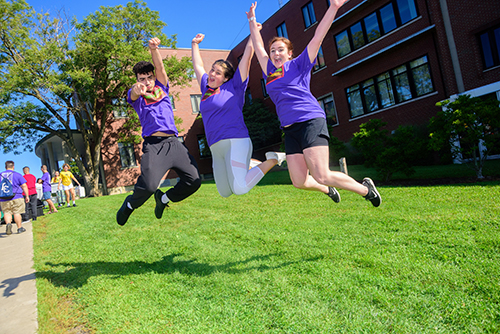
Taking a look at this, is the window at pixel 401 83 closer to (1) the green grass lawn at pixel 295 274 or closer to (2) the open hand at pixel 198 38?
(1) the green grass lawn at pixel 295 274

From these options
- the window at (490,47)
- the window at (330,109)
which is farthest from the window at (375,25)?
the window at (490,47)

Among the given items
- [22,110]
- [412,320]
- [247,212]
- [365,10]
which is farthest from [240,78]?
[22,110]

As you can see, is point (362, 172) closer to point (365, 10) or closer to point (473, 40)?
point (473, 40)

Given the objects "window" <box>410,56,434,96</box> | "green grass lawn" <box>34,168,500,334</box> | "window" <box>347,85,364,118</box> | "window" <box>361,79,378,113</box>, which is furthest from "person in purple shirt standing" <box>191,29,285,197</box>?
"window" <box>347,85,364,118</box>

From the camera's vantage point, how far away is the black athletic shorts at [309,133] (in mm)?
3848

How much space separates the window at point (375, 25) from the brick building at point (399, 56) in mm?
49

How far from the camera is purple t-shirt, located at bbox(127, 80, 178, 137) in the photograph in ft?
14.3

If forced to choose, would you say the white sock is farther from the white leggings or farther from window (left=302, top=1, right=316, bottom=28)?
window (left=302, top=1, right=316, bottom=28)

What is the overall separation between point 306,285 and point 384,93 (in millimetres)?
16662

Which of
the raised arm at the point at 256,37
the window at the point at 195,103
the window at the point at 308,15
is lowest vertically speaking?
the raised arm at the point at 256,37

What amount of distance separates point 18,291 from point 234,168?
3861mm

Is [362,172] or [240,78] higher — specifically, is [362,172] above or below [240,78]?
below

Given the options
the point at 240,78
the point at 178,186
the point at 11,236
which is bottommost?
the point at 11,236

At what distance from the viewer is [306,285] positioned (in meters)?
3.70
